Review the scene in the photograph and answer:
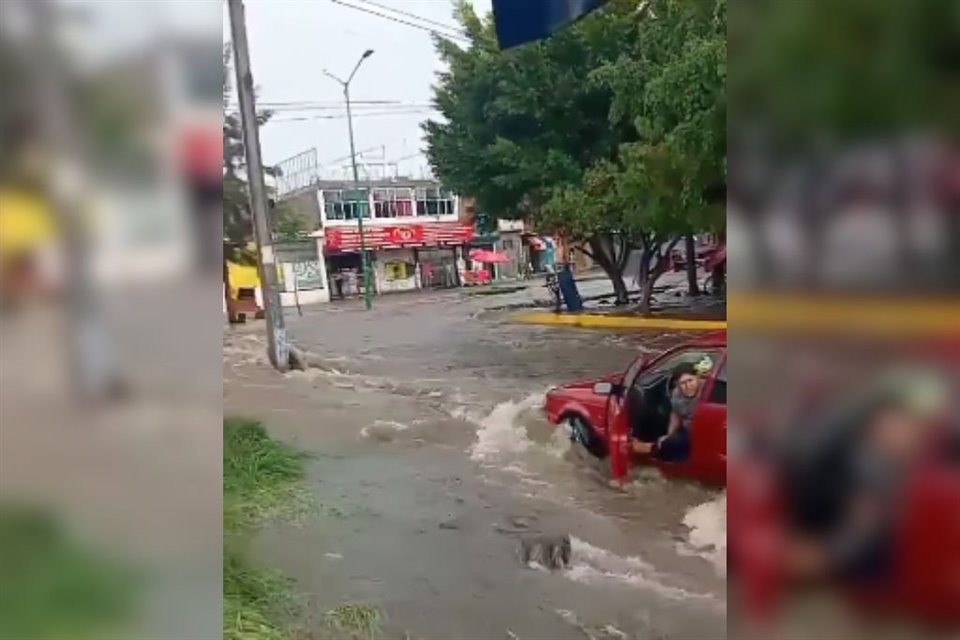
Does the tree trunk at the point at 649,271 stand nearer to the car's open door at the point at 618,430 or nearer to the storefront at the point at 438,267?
the car's open door at the point at 618,430

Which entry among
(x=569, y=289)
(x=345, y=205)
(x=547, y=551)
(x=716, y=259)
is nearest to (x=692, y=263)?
(x=716, y=259)

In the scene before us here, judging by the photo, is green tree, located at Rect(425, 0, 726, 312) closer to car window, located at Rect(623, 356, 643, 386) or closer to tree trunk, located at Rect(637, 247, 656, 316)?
tree trunk, located at Rect(637, 247, 656, 316)

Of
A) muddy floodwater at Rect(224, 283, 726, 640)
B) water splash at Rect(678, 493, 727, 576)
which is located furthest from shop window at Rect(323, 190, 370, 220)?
water splash at Rect(678, 493, 727, 576)

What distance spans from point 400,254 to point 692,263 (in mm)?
728

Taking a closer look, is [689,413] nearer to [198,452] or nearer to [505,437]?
[505,437]

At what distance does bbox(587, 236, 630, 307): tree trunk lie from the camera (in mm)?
1796

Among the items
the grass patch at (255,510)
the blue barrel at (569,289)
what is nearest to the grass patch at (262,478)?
the grass patch at (255,510)

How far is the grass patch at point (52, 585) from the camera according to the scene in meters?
0.99

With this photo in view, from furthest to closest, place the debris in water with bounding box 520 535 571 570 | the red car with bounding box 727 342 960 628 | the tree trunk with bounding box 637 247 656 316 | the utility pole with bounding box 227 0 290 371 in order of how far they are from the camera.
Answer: the tree trunk with bounding box 637 247 656 316 → the debris in water with bounding box 520 535 571 570 → the utility pole with bounding box 227 0 290 371 → the red car with bounding box 727 342 960 628

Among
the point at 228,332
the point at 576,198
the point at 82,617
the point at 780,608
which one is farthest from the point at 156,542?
the point at 576,198

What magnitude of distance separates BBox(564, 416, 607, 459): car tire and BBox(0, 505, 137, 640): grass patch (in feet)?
3.22

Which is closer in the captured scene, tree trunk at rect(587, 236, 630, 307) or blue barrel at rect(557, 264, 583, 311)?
tree trunk at rect(587, 236, 630, 307)

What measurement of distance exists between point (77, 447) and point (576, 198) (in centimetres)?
126

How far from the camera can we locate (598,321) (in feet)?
6.15
